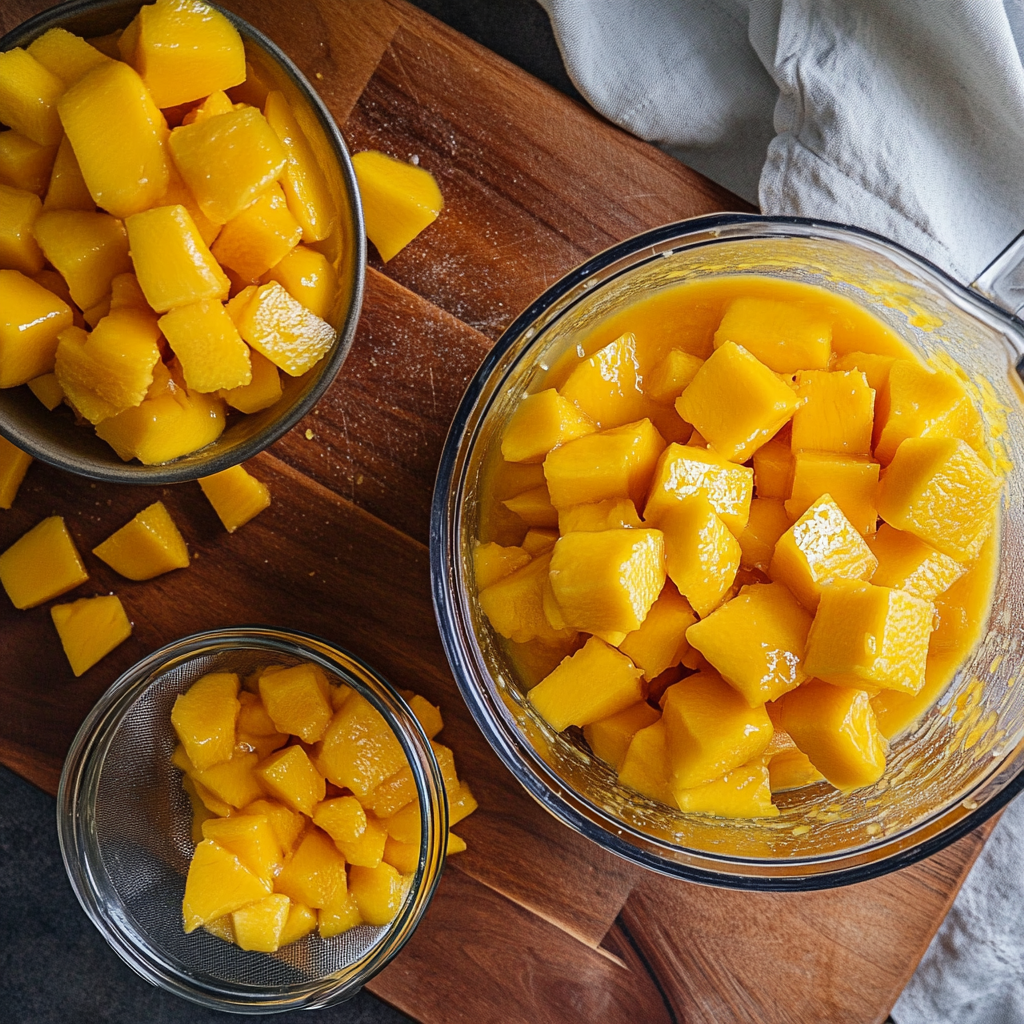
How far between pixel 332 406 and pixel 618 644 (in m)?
0.66

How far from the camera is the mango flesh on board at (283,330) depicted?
4.00 feet

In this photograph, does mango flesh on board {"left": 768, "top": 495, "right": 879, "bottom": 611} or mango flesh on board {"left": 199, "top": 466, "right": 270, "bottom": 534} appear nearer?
mango flesh on board {"left": 768, "top": 495, "right": 879, "bottom": 611}

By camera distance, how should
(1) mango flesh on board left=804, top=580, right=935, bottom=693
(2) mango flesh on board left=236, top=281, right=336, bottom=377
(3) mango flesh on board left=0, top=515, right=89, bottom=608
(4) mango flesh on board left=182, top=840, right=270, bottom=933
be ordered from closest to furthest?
(1) mango flesh on board left=804, top=580, right=935, bottom=693
(2) mango flesh on board left=236, top=281, right=336, bottom=377
(4) mango flesh on board left=182, top=840, right=270, bottom=933
(3) mango flesh on board left=0, top=515, right=89, bottom=608

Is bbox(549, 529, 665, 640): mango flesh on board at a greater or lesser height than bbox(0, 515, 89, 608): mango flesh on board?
greater

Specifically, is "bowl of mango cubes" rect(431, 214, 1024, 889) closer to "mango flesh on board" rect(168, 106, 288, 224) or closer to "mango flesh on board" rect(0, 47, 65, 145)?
"mango flesh on board" rect(168, 106, 288, 224)

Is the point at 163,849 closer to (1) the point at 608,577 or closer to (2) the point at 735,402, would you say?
(1) the point at 608,577

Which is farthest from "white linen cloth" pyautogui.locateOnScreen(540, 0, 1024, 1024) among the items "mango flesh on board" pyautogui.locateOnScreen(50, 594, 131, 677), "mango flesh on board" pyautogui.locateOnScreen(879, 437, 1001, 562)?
"mango flesh on board" pyautogui.locateOnScreen(50, 594, 131, 677)

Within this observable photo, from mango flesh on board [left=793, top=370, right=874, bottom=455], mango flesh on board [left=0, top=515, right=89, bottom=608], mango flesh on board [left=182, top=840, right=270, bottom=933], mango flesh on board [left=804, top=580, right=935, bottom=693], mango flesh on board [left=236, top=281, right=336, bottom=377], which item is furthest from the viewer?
mango flesh on board [left=0, top=515, right=89, bottom=608]

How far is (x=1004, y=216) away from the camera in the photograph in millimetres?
1553

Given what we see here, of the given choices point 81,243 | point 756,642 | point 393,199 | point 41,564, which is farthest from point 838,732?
point 41,564

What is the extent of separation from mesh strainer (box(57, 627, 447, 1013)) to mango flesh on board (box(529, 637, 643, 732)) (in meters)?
0.36

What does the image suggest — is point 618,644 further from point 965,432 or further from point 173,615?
point 173,615

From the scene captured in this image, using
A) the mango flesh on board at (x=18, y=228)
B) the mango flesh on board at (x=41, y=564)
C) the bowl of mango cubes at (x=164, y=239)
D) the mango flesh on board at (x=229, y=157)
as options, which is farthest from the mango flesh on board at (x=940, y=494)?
the mango flesh on board at (x=41, y=564)

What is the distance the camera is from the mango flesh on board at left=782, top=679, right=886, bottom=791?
1.08 meters
